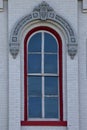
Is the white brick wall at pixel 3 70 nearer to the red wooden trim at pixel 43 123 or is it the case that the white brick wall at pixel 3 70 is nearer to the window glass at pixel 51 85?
the red wooden trim at pixel 43 123

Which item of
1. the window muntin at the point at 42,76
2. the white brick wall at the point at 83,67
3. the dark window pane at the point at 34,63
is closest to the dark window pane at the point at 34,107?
the window muntin at the point at 42,76

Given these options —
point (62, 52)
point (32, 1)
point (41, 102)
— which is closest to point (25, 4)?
point (32, 1)

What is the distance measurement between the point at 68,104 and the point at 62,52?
1.36m

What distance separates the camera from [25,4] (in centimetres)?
1562

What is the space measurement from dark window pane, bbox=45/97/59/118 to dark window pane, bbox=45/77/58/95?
0.16m

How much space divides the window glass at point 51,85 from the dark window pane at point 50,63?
0.62ft

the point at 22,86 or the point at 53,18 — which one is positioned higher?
the point at 53,18

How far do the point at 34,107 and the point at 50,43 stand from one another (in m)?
1.73

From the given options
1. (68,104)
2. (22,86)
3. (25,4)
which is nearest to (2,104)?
(22,86)

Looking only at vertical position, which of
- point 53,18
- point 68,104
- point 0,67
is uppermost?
point 53,18

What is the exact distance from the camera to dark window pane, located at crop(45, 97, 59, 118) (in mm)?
15578

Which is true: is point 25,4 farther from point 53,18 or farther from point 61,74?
point 61,74

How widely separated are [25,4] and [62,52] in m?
1.58

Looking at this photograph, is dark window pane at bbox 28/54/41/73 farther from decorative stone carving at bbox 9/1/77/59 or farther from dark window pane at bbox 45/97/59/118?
dark window pane at bbox 45/97/59/118
